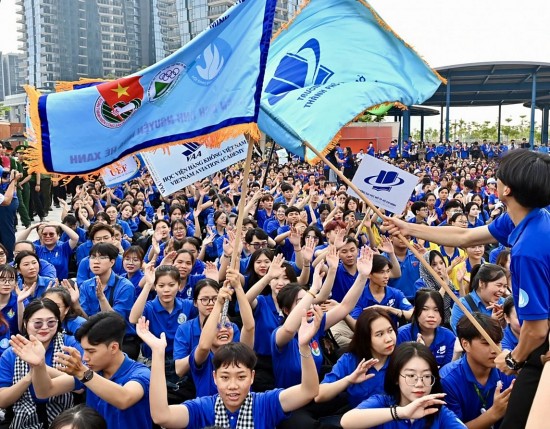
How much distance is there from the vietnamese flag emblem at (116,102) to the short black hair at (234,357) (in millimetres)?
1685

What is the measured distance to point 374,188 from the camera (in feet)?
16.4

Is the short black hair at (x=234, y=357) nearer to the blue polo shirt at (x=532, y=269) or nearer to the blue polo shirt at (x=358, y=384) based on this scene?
the blue polo shirt at (x=358, y=384)

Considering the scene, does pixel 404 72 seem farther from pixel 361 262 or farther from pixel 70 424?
pixel 70 424

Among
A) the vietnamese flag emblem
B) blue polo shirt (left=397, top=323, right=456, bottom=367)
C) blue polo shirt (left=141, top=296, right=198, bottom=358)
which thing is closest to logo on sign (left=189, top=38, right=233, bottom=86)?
the vietnamese flag emblem

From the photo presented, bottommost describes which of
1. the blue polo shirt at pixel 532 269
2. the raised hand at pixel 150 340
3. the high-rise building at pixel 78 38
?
the high-rise building at pixel 78 38

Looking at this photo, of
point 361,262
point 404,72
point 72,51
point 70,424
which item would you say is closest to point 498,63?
point 404,72

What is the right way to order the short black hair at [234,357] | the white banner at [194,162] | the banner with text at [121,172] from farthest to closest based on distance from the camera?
1. the banner with text at [121,172]
2. the white banner at [194,162]
3. the short black hair at [234,357]

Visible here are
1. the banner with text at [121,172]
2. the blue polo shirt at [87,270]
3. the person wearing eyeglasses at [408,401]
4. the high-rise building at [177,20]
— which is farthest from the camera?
the high-rise building at [177,20]

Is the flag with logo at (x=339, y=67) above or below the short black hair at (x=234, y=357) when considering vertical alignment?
above

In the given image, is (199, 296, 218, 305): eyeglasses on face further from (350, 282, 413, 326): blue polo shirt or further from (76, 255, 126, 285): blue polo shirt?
(76, 255, 126, 285): blue polo shirt

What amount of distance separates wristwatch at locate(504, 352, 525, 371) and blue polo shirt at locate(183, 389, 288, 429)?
3.77 ft

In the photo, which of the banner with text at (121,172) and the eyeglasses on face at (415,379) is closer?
the eyeglasses on face at (415,379)

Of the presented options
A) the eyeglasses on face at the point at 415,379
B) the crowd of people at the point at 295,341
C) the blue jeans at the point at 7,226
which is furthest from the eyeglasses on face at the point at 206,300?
the blue jeans at the point at 7,226

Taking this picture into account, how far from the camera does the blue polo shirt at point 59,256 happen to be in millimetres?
6543
